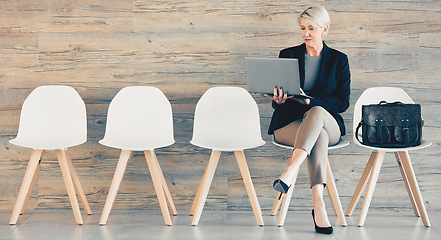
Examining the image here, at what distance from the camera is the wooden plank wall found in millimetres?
3361

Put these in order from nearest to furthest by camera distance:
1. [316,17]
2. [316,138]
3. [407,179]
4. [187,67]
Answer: [316,138] < [316,17] < [407,179] < [187,67]

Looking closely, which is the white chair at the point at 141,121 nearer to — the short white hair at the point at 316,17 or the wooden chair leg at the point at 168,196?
the wooden chair leg at the point at 168,196

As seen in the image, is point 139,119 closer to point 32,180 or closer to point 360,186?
point 32,180

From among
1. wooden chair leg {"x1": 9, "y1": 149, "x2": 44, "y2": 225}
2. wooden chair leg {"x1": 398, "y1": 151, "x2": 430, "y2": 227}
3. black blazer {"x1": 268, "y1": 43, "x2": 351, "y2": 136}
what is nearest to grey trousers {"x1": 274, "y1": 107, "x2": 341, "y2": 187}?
black blazer {"x1": 268, "y1": 43, "x2": 351, "y2": 136}

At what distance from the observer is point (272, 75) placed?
277 cm

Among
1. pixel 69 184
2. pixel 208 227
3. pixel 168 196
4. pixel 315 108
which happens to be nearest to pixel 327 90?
pixel 315 108

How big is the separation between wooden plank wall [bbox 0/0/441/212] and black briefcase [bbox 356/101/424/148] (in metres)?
Result: 0.55

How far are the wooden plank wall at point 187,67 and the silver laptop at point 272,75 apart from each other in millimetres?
590

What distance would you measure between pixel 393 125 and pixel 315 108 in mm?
437

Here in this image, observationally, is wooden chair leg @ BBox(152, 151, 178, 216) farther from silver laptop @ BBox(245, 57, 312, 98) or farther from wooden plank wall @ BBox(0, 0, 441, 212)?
silver laptop @ BBox(245, 57, 312, 98)

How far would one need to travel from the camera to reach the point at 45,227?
291 centimetres

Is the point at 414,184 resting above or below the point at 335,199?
above

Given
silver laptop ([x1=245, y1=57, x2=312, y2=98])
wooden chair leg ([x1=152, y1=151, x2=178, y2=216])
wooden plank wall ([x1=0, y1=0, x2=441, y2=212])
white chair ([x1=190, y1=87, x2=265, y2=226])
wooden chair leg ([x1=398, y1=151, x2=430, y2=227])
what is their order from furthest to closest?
1. wooden plank wall ([x1=0, y1=0, x2=441, y2=212])
2. wooden chair leg ([x1=152, y1=151, x2=178, y2=216])
3. white chair ([x1=190, y1=87, x2=265, y2=226])
4. wooden chair leg ([x1=398, y1=151, x2=430, y2=227])
5. silver laptop ([x1=245, y1=57, x2=312, y2=98])

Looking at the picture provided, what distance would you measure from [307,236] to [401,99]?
1114 millimetres
